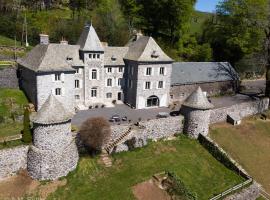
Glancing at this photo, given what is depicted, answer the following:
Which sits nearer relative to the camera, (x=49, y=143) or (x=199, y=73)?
(x=49, y=143)

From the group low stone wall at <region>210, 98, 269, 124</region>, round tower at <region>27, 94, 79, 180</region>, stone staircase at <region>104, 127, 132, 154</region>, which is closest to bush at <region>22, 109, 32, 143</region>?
round tower at <region>27, 94, 79, 180</region>

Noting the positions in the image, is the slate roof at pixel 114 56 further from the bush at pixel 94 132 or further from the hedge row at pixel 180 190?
the hedge row at pixel 180 190

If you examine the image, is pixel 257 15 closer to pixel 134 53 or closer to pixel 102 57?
pixel 134 53

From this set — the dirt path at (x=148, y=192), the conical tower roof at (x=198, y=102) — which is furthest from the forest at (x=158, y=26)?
the dirt path at (x=148, y=192)

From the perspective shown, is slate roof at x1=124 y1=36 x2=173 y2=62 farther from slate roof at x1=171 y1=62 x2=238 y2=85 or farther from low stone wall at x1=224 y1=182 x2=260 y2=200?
low stone wall at x1=224 y1=182 x2=260 y2=200

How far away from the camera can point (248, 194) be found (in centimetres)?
3228

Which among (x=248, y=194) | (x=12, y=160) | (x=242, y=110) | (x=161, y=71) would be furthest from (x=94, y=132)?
(x=242, y=110)

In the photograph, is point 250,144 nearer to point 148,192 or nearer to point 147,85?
point 147,85

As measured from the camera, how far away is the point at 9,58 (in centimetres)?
5522

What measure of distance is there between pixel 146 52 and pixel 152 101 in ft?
26.7

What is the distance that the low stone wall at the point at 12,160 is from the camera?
2853cm

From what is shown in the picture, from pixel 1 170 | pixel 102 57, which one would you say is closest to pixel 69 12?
pixel 102 57

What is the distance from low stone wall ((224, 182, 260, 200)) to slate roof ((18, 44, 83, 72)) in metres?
25.9

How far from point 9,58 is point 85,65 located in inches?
731
